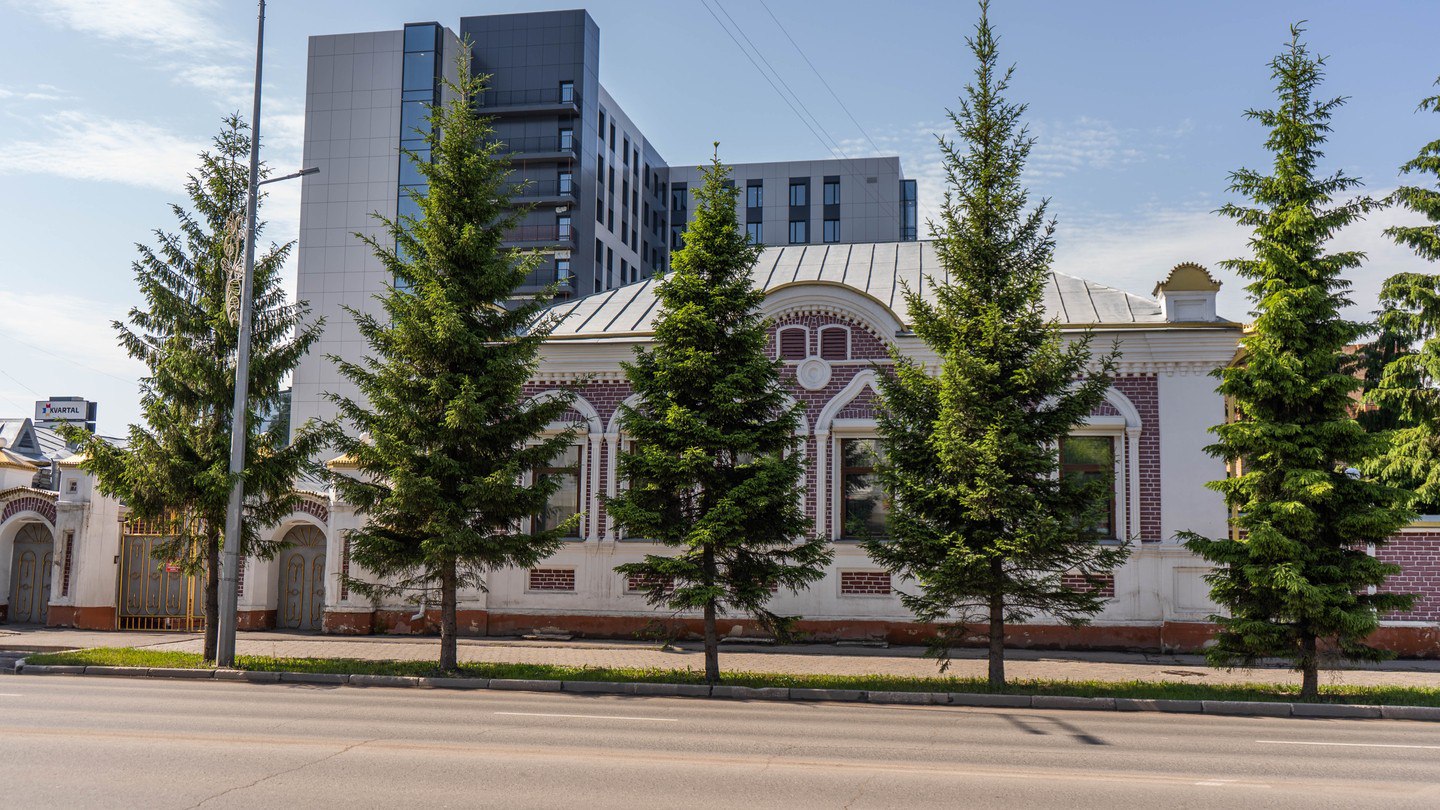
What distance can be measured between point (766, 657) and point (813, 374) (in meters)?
5.99

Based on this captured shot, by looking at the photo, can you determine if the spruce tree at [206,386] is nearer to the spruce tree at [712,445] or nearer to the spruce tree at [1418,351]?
the spruce tree at [712,445]

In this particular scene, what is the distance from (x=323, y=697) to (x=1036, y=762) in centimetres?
970

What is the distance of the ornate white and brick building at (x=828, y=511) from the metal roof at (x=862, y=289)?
0.27 feet

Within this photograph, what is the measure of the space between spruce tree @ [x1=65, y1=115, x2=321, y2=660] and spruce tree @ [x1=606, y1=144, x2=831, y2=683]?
6381mm

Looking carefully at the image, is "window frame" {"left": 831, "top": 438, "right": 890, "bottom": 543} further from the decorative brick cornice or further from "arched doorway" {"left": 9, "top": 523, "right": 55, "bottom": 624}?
"arched doorway" {"left": 9, "top": 523, "right": 55, "bottom": 624}

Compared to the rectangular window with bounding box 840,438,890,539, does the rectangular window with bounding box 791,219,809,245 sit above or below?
above

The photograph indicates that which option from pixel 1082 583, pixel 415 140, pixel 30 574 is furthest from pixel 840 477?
pixel 415 140

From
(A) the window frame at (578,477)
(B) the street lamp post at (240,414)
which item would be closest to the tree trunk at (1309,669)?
(A) the window frame at (578,477)

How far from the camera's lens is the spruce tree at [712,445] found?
1611cm

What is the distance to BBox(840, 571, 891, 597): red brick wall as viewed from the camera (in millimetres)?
21188

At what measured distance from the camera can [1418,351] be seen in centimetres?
2431

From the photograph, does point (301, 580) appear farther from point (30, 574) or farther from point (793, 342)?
point (793, 342)

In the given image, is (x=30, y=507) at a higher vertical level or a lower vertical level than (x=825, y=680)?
higher

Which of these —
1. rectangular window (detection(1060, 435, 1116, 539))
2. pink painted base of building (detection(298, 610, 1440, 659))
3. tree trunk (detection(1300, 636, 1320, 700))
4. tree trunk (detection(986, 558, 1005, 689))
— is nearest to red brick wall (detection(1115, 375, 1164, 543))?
rectangular window (detection(1060, 435, 1116, 539))
